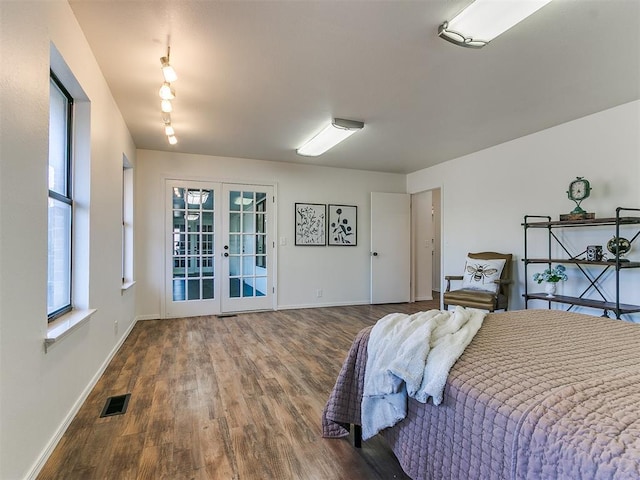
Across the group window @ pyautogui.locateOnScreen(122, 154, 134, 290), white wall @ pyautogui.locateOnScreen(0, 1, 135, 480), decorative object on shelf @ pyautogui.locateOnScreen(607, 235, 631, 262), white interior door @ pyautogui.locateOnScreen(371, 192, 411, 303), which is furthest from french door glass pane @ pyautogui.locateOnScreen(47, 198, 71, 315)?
white interior door @ pyautogui.locateOnScreen(371, 192, 411, 303)

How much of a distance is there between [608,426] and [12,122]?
2.14 metres

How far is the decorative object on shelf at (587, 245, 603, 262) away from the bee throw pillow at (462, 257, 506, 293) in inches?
35.6

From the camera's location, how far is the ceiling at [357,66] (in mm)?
1841

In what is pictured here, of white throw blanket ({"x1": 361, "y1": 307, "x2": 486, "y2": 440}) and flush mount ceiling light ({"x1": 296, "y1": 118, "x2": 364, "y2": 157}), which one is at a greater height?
flush mount ceiling light ({"x1": 296, "y1": 118, "x2": 364, "y2": 157})

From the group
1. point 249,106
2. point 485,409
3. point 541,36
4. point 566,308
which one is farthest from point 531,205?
point 485,409

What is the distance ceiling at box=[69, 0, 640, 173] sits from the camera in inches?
72.5

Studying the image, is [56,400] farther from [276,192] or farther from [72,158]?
[276,192]

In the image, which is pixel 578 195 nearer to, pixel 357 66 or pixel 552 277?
pixel 552 277

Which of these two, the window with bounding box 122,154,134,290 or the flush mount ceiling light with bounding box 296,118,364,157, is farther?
the window with bounding box 122,154,134,290

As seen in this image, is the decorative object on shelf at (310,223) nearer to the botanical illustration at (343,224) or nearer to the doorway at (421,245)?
the botanical illustration at (343,224)

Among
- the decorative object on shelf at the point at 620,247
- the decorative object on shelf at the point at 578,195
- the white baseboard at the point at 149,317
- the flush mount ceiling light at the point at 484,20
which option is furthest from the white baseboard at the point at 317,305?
the flush mount ceiling light at the point at 484,20

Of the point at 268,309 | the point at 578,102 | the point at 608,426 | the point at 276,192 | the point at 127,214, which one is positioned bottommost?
the point at 268,309

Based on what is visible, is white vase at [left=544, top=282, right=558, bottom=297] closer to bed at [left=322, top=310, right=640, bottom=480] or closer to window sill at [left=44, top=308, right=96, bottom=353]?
bed at [left=322, top=310, right=640, bottom=480]

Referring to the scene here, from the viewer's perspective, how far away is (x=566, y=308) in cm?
355
